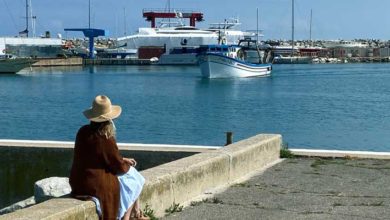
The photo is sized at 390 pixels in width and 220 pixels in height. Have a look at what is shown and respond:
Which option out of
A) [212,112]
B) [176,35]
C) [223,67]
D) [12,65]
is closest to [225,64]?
[223,67]

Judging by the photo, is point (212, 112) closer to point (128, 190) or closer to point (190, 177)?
point (190, 177)

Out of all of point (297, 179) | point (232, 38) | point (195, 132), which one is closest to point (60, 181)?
point (297, 179)

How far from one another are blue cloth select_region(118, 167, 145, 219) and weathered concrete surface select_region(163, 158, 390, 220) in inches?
46.5

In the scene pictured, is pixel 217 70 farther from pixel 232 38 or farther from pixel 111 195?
pixel 111 195

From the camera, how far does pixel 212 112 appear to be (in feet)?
136

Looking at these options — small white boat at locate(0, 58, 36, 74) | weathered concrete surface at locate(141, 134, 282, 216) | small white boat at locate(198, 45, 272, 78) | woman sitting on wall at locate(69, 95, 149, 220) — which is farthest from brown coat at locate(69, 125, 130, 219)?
small white boat at locate(0, 58, 36, 74)

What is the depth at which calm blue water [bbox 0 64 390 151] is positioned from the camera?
1151 inches

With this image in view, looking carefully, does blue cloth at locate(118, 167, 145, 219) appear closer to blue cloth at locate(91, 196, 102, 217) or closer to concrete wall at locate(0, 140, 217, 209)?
blue cloth at locate(91, 196, 102, 217)

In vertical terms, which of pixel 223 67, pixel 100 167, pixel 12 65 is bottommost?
pixel 12 65

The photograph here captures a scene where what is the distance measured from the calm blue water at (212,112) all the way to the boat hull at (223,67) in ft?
12.1

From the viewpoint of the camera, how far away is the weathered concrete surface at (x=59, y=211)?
19.9ft

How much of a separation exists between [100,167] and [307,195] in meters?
3.34

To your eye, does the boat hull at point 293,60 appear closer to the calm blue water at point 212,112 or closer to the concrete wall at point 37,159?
the calm blue water at point 212,112

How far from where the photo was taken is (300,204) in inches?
329
